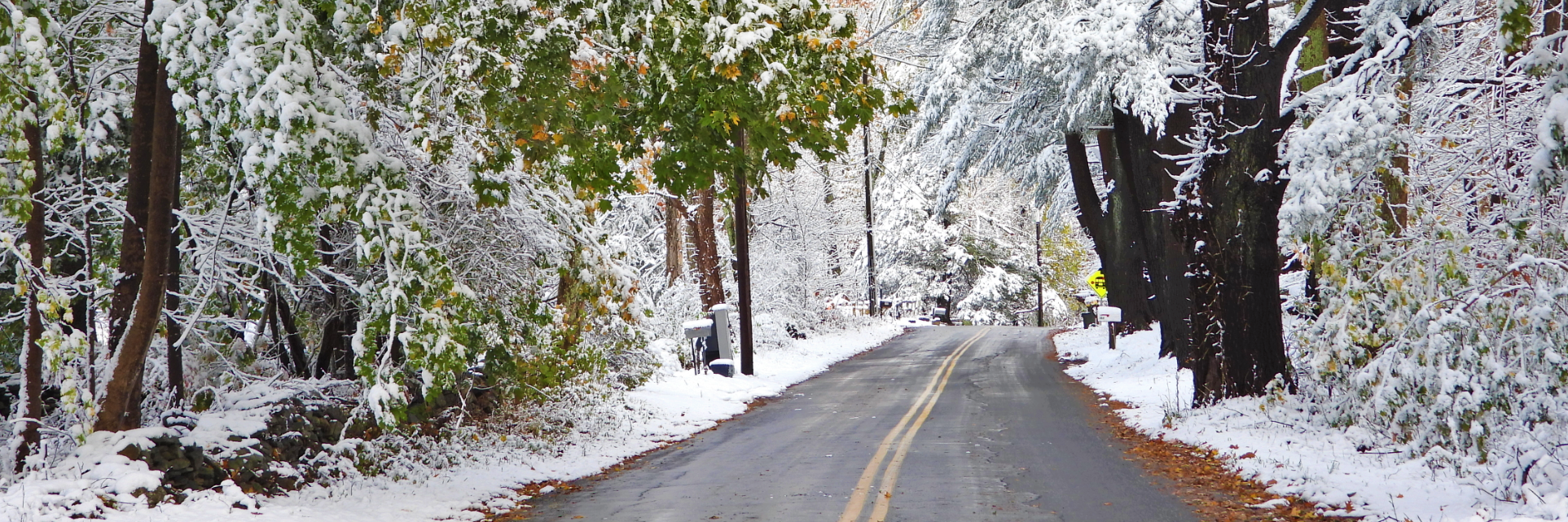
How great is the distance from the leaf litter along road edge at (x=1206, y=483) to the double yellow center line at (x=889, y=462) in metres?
2.19

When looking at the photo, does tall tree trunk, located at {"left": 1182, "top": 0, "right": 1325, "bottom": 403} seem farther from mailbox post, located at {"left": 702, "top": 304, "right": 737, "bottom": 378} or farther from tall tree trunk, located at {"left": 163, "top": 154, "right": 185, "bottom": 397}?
mailbox post, located at {"left": 702, "top": 304, "right": 737, "bottom": 378}

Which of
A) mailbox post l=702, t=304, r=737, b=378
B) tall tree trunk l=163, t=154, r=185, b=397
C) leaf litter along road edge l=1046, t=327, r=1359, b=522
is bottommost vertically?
leaf litter along road edge l=1046, t=327, r=1359, b=522

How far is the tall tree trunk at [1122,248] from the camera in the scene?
21812 millimetres

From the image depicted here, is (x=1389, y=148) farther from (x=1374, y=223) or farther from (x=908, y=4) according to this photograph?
(x=908, y=4)

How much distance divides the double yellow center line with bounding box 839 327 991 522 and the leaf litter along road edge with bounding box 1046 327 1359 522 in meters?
2.19

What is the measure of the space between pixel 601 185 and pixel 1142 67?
10325 millimetres

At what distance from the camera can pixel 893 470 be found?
31.4 feet

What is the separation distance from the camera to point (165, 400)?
29.6 ft

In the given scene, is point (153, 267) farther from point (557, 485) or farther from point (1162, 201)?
point (1162, 201)

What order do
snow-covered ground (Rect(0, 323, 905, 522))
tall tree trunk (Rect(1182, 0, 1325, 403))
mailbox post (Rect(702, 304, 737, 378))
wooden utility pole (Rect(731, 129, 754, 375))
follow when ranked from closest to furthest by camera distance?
snow-covered ground (Rect(0, 323, 905, 522)) < tall tree trunk (Rect(1182, 0, 1325, 403)) < wooden utility pole (Rect(731, 129, 754, 375)) < mailbox post (Rect(702, 304, 737, 378))

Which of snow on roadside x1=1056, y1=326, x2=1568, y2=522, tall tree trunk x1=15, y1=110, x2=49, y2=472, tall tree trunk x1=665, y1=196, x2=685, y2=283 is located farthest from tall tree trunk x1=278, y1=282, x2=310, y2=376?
tall tree trunk x1=665, y1=196, x2=685, y2=283

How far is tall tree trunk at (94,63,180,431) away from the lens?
775 cm

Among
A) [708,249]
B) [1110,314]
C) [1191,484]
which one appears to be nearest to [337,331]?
[1191,484]

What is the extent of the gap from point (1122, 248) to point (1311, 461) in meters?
15.3
